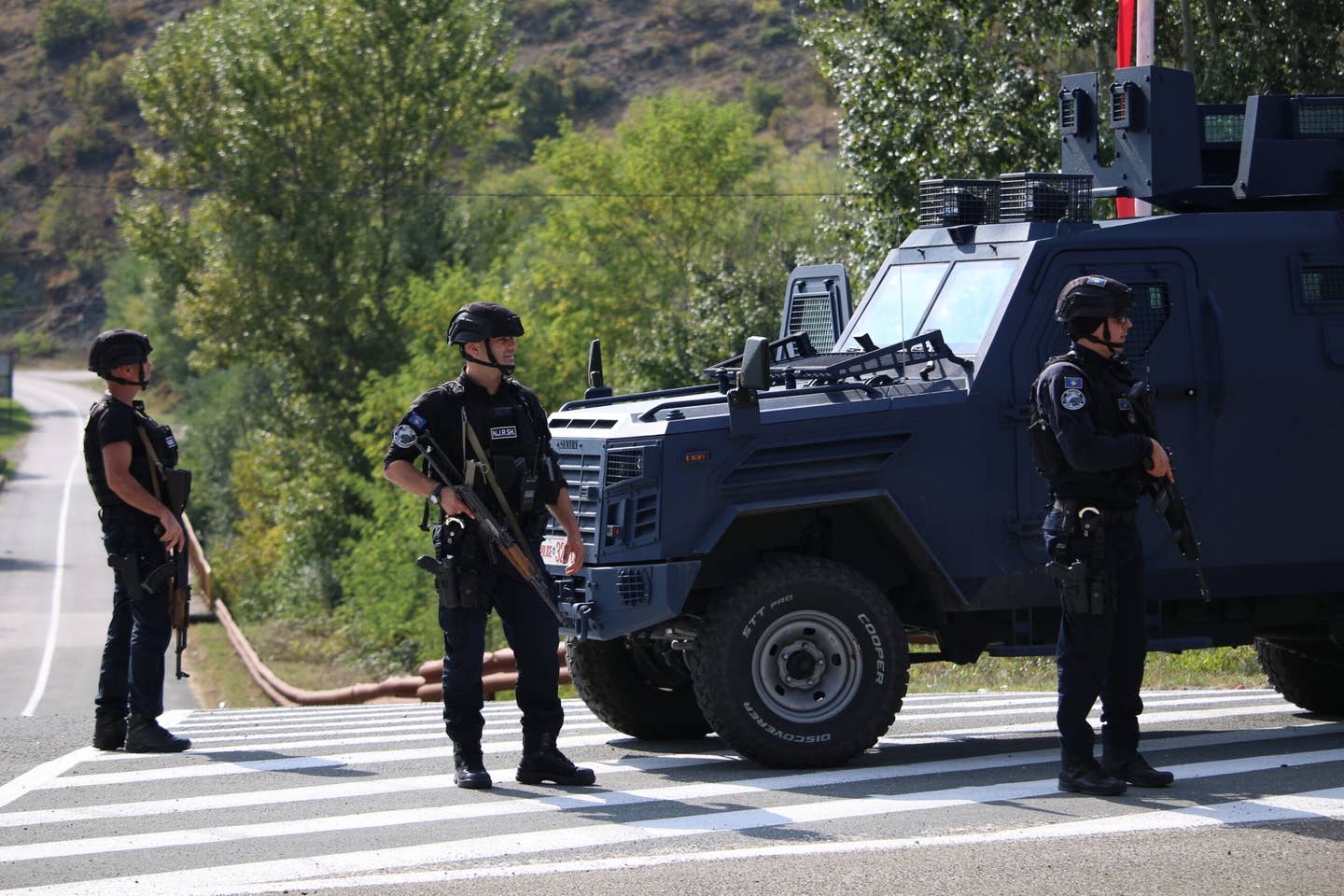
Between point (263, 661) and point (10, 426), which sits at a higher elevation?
point (10, 426)

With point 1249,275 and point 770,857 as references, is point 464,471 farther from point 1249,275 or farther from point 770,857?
point 1249,275

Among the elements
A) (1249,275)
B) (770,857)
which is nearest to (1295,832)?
(770,857)

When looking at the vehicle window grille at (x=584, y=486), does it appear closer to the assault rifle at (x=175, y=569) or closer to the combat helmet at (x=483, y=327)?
the combat helmet at (x=483, y=327)

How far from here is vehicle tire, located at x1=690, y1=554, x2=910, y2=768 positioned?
8.05 metres

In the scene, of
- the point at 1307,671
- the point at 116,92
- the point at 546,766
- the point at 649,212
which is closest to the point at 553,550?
the point at 546,766

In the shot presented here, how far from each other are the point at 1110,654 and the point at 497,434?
2743 millimetres

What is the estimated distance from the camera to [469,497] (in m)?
7.61

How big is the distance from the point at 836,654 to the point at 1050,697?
4.00 m

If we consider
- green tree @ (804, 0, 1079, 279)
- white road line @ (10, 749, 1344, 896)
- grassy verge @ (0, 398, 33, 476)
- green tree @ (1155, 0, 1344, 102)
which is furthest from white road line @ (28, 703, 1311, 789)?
grassy verge @ (0, 398, 33, 476)

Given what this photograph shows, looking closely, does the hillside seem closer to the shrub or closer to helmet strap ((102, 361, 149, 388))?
the shrub

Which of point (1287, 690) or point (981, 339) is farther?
point (1287, 690)

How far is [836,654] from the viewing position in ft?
27.0

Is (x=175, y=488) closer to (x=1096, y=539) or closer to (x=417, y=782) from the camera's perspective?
(x=417, y=782)

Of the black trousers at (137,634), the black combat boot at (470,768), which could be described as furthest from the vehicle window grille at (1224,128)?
the black trousers at (137,634)
